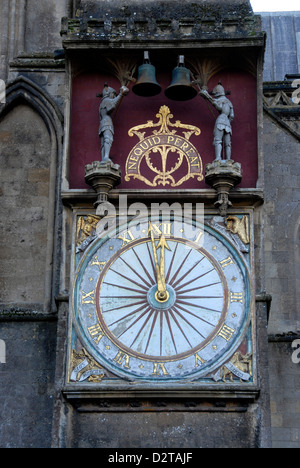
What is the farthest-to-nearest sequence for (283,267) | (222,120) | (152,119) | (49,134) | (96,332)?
(49,134)
(283,267)
(152,119)
(222,120)
(96,332)

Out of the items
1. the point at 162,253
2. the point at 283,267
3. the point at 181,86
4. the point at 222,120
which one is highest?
the point at 181,86

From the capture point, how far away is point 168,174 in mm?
18781

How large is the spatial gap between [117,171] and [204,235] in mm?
1342

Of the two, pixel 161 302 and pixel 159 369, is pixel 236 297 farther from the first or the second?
pixel 159 369

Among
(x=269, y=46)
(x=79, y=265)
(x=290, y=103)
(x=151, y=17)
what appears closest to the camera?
(x=79, y=265)

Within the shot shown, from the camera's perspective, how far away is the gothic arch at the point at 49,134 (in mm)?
19234

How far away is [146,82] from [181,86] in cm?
45

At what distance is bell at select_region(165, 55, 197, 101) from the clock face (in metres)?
1.77

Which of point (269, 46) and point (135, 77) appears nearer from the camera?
point (135, 77)

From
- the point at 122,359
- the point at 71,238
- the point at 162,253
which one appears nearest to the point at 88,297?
the point at 71,238

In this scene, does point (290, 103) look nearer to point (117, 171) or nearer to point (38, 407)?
point (117, 171)

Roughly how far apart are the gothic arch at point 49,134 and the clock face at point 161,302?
1.07m

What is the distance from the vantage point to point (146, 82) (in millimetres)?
18844
